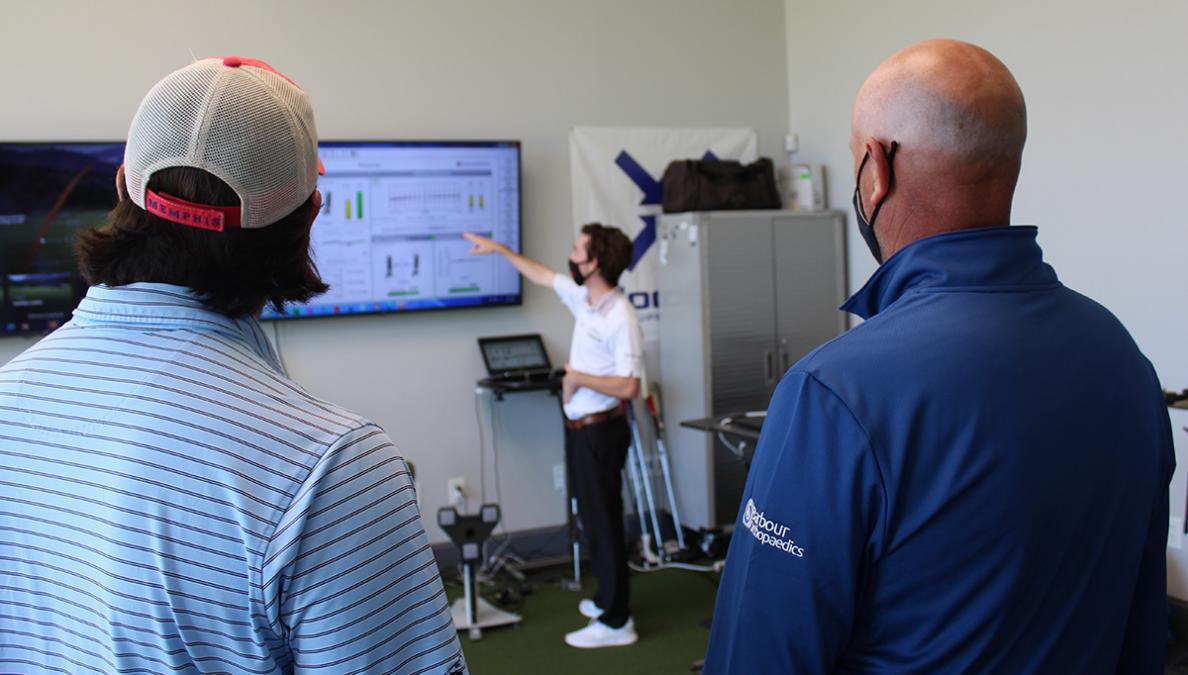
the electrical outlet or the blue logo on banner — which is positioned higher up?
the blue logo on banner

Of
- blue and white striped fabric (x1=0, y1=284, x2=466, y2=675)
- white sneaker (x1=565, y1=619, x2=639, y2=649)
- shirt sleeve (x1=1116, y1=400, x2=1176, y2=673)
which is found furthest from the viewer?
white sneaker (x1=565, y1=619, x2=639, y2=649)

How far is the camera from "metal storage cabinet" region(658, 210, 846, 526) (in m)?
5.13

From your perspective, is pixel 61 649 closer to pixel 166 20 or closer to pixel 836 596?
pixel 836 596

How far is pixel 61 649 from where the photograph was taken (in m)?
1.03

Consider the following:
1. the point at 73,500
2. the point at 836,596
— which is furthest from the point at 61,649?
the point at 836,596

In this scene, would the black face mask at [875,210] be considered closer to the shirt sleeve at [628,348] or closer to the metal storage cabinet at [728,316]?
the shirt sleeve at [628,348]

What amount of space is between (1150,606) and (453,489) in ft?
13.2

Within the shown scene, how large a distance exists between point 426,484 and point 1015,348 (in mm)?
4180

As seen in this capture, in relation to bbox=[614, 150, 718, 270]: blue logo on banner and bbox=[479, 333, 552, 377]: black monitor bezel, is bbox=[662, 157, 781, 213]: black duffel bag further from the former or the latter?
bbox=[479, 333, 552, 377]: black monitor bezel

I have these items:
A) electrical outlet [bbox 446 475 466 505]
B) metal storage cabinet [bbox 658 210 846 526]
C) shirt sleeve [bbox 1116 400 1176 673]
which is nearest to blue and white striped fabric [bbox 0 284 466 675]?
shirt sleeve [bbox 1116 400 1176 673]

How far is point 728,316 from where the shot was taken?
5180 millimetres

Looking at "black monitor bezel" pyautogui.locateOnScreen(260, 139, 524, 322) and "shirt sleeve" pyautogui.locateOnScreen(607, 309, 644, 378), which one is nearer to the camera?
"shirt sleeve" pyautogui.locateOnScreen(607, 309, 644, 378)

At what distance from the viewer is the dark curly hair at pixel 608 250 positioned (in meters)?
4.16

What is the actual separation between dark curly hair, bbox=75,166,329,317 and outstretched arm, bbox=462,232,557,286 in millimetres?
3626
